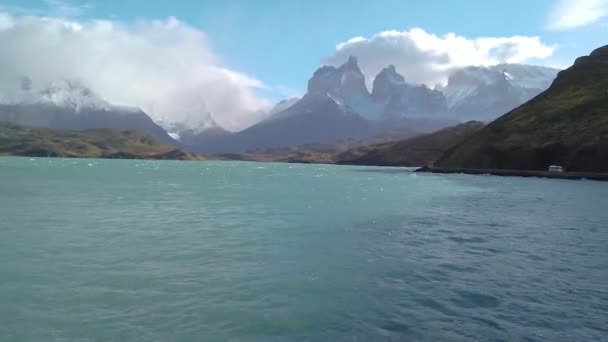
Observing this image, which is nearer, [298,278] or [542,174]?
[298,278]

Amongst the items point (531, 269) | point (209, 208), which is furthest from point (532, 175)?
point (531, 269)

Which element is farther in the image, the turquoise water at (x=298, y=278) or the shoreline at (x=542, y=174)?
the shoreline at (x=542, y=174)

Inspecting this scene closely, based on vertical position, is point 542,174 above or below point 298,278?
above

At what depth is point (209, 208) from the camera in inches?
2552

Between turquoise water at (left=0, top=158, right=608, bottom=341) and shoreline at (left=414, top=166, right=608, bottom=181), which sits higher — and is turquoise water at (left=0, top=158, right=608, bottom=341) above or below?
below

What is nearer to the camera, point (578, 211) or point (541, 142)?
point (578, 211)

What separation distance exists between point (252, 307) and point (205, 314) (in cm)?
222

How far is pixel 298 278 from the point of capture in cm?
2775

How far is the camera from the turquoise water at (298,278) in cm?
1942

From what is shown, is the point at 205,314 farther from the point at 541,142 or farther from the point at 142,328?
the point at 541,142

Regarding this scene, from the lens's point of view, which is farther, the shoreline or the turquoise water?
the shoreline

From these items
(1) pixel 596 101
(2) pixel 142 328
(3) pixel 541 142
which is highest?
(1) pixel 596 101

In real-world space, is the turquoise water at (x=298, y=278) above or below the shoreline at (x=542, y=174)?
below

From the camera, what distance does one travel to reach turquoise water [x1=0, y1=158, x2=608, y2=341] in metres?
19.4
